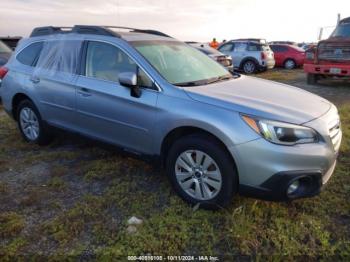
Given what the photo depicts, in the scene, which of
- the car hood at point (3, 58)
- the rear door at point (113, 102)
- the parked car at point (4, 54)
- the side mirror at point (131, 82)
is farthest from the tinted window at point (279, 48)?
the side mirror at point (131, 82)

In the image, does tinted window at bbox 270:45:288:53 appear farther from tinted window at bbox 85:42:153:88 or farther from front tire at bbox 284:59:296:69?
tinted window at bbox 85:42:153:88

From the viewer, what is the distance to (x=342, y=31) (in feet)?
37.0

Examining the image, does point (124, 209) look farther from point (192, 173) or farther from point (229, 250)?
point (229, 250)

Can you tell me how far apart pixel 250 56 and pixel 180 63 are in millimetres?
13030

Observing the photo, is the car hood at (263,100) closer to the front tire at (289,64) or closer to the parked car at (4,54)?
the parked car at (4,54)

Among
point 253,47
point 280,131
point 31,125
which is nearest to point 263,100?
point 280,131

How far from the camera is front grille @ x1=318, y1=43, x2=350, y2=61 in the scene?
10656 mm

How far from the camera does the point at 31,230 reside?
321cm

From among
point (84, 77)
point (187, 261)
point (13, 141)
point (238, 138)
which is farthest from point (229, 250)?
point (13, 141)

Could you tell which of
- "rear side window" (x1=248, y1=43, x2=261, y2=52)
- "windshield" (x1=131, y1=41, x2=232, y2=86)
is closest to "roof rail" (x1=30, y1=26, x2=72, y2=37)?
"windshield" (x1=131, y1=41, x2=232, y2=86)

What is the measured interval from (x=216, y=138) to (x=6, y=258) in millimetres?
1974

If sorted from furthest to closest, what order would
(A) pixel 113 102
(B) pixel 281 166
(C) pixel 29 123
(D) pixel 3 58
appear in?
(D) pixel 3 58, (C) pixel 29 123, (A) pixel 113 102, (B) pixel 281 166

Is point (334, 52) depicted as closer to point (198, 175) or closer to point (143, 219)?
point (198, 175)

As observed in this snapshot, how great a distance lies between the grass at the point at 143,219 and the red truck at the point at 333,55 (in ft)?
24.0
